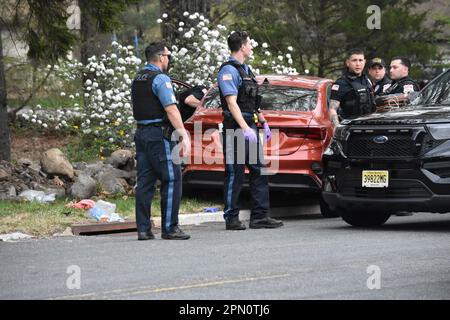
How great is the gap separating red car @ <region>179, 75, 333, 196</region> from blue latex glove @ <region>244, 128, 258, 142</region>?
1.08m

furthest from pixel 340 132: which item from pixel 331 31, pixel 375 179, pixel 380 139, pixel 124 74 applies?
pixel 331 31

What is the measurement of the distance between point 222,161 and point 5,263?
3.95 meters

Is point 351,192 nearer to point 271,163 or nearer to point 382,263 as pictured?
point 271,163

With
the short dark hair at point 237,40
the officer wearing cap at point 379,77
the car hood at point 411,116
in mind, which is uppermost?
the short dark hair at point 237,40

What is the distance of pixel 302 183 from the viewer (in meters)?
12.3

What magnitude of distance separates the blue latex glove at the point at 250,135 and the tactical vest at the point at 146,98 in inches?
42.6

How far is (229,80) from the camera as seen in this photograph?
11.2m

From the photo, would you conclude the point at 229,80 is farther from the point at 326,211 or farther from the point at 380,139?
the point at 326,211

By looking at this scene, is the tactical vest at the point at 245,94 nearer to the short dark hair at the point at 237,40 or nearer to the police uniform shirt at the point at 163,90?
the short dark hair at the point at 237,40

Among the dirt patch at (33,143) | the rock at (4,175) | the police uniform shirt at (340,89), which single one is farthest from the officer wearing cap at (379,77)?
the dirt patch at (33,143)

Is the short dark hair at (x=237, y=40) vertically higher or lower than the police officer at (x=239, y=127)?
higher

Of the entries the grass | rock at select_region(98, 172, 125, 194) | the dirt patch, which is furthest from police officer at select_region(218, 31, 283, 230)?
the dirt patch

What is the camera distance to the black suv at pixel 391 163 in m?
10.7

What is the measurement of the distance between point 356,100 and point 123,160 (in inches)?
130
